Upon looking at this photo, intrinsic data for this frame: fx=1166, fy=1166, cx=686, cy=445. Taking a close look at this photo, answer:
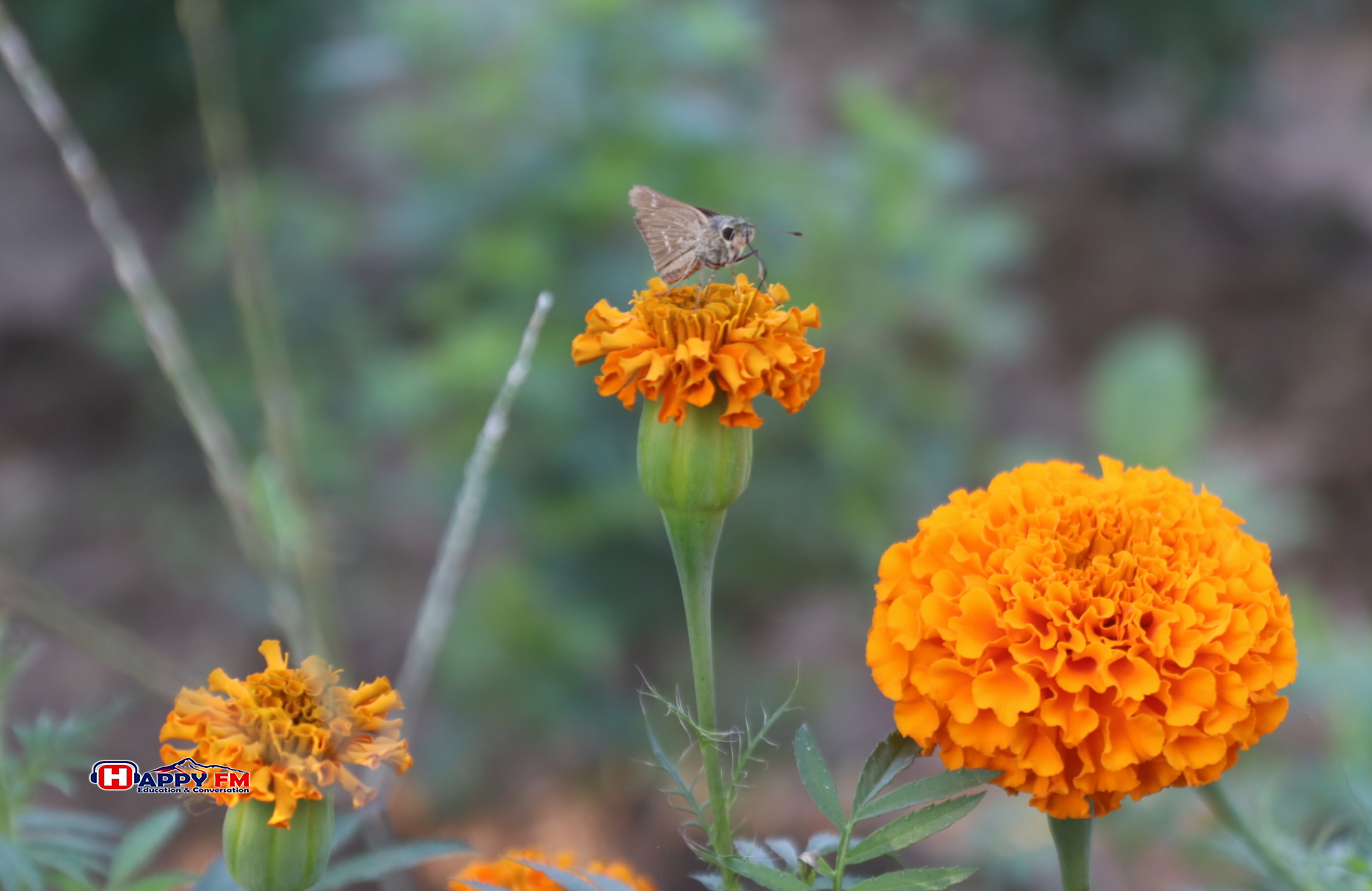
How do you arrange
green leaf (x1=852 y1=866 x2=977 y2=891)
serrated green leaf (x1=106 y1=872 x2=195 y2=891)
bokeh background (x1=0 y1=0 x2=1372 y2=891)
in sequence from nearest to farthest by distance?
1. green leaf (x1=852 y1=866 x2=977 y2=891)
2. serrated green leaf (x1=106 y1=872 x2=195 y2=891)
3. bokeh background (x1=0 y1=0 x2=1372 y2=891)

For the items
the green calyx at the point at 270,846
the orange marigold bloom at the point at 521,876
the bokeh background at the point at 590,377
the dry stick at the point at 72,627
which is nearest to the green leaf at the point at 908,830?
the orange marigold bloom at the point at 521,876

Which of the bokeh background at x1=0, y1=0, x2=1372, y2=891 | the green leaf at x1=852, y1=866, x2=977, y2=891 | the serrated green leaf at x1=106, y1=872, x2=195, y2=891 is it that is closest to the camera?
the green leaf at x1=852, y1=866, x2=977, y2=891

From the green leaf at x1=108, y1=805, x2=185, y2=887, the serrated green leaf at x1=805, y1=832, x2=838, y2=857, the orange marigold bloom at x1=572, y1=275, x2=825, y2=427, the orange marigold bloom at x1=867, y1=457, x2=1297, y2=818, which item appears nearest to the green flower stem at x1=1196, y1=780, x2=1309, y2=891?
the orange marigold bloom at x1=867, y1=457, x2=1297, y2=818

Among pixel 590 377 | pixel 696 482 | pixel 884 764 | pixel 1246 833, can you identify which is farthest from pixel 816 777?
pixel 590 377

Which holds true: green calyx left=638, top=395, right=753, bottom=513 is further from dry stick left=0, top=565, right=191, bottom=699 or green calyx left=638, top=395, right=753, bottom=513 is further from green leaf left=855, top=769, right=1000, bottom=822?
dry stick left=0, top=565, right=191, bottom=699

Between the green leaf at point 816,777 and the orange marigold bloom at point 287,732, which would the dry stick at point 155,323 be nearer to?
the orange marigold bloom at point 287,732

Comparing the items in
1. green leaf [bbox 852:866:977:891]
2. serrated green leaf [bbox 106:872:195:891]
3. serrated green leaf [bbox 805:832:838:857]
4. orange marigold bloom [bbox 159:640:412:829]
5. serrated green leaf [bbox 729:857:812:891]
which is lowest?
A: green leaf [bbox 852:866:977:891]

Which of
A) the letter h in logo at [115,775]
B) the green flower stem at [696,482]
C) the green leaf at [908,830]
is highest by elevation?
the green flower stem at [696,482]

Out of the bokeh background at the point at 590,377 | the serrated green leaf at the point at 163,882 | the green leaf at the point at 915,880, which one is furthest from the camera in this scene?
the bokeh background at the point at 590,377

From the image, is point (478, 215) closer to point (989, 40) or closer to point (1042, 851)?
point (1042, 851)
